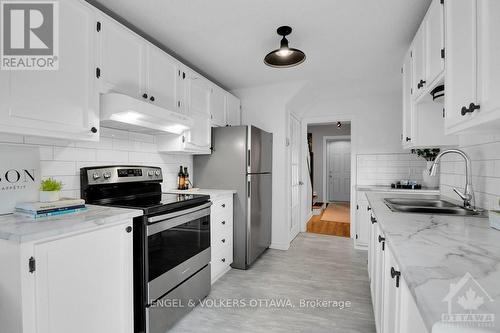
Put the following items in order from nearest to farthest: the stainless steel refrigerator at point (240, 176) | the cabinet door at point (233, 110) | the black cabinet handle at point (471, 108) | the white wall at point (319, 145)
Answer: the black cabinet handle at point (471, 108), the stainless steel refrigerator at point (240, 176), the cabinet door at point (233, 110), the white wall at point (319, 145)

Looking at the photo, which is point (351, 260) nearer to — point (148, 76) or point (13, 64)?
point (148, 76)

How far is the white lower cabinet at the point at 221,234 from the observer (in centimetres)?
252

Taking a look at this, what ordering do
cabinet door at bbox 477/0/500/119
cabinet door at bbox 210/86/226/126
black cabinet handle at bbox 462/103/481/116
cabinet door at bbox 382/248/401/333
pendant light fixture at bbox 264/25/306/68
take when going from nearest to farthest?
cabinet door at bbox 477/0/500/119 → black cabinet handle at bbox 462/103/481/116 → cabinet door at bbox 382/248/401/333 → pendant light fixture at bbox 264/25/306/68 → cabinet door at bbox 210/86/226/126

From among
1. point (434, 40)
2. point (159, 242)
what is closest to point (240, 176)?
point (159, 242)

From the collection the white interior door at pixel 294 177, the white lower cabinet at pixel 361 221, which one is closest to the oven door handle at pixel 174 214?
the white interior door at pixel 294 177

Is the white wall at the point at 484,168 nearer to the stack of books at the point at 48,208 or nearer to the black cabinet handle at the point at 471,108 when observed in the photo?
the black cabinet handle at the point at 471,108

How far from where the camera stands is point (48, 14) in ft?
4.86

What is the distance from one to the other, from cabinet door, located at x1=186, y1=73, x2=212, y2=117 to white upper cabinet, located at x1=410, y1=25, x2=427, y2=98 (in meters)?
2.01

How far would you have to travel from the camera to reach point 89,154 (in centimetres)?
193

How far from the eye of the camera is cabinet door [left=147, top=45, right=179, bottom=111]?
2.12 m

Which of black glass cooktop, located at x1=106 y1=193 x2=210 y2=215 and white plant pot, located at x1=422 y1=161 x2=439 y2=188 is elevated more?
white plant pot, located at x1=422 y1=161 x2=439 y2=188

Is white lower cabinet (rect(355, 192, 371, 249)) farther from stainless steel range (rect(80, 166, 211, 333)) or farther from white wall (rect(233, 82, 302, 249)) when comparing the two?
stainless steel range (rect(80, 166, 211, 333))

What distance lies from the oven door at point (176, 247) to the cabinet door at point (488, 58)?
174 centimetres

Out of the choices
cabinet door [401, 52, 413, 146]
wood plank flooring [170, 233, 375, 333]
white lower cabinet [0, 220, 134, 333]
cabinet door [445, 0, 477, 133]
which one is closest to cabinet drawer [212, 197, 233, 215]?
wood plank flooring [170, 233, 375, 333]
